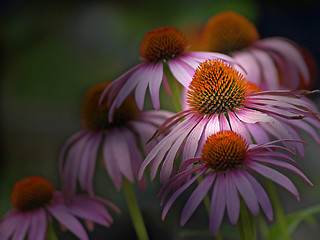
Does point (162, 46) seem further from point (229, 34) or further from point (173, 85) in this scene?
point (229, 34)

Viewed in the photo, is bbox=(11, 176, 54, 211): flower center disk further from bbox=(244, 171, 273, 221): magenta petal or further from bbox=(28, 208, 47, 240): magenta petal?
bbox=(244, 171, 273, 221): magenta petal

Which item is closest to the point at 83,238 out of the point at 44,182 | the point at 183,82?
the point at 44,182

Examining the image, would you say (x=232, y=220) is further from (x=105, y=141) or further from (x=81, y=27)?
(x=81, y=27)

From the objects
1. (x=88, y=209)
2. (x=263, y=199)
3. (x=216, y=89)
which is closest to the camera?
(x=263, y=199)

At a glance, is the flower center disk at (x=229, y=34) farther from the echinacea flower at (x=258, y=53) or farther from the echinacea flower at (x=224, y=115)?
the echinacea flower at (x=224, y=115)

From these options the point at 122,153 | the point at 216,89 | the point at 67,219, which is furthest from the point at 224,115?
the point at 67,219

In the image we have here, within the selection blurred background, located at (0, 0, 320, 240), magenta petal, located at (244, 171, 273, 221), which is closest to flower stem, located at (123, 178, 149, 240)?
magenta petal, located at (244, 171, 273, 221)
